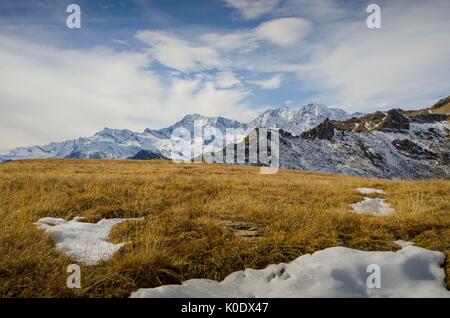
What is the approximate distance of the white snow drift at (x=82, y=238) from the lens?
19.6 ft

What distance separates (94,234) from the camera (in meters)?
7.23

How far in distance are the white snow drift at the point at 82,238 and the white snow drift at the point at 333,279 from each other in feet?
4.80

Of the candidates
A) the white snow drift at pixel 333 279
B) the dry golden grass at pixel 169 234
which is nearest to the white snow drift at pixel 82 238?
the dry golden grass at pixel 169 234

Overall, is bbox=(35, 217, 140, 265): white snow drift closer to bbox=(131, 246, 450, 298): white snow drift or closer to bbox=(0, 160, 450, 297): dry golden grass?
bbox=(0, 160, 450, 297): dry golden grass

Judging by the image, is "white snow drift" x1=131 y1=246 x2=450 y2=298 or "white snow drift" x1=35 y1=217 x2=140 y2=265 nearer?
"white snow drift" x1=131 y1=246 x2=450 y2=298

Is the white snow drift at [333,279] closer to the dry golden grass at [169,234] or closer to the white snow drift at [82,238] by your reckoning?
the dry golden grass at [169,234]

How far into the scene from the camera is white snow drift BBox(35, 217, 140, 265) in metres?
5.98

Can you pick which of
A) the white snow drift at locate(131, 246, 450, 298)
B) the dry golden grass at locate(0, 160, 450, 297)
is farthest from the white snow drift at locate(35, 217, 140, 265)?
the white snow drift at locate(131, 246, 450, 298)

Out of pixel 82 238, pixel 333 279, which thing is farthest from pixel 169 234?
pixel 333 279

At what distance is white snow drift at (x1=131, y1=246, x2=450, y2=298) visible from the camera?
5172 mm

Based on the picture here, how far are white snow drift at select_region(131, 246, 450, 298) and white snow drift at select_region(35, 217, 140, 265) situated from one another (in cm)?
146

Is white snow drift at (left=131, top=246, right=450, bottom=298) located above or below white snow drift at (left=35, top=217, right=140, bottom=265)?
below

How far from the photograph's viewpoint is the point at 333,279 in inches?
218
